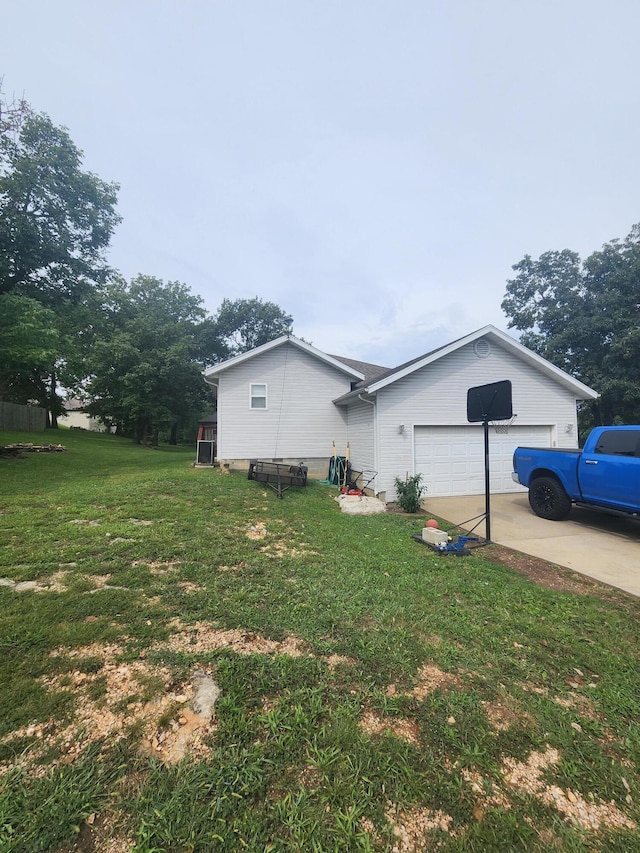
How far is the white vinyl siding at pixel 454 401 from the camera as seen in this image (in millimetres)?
9711

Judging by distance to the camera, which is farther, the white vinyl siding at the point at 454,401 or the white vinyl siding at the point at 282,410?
the white vinyl siding at the point at 282,410

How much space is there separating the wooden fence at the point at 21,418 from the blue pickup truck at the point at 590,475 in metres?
27.9

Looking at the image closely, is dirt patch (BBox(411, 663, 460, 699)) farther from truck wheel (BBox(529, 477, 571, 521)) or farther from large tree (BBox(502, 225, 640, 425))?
large tree (BBox(502, 225, 640, 425))

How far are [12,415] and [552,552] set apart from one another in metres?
28.7

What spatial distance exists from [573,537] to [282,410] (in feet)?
30.0

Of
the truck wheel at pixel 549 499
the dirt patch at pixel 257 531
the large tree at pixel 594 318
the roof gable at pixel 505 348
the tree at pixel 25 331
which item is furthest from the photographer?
the large tree at pixel 594 318

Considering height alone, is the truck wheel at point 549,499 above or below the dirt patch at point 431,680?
above

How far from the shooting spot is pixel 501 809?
1640 mm

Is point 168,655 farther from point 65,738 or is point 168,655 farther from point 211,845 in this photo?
point 211,845

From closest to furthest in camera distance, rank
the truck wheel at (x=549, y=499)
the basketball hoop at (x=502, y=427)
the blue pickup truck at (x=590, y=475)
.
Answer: the blue pickup truck at (x=590, y=475), the truck wheel at (x=549, y=499), the basketball hoop at (x=502, y=427)

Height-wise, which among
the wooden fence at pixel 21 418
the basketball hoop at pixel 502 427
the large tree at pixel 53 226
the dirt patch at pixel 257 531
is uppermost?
the large tree at pixel 53 226

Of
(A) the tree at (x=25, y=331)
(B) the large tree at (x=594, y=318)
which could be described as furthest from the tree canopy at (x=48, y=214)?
(B) the large tree at (x=594, y=318)

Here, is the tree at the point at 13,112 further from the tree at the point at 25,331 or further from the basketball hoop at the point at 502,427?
the basketball hoop at the point at 502,427

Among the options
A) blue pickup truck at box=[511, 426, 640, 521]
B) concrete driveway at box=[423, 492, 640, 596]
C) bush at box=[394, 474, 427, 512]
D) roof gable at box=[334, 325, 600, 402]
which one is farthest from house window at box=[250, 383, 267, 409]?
blue pickup truck at box=[511, 426, 640, 521]
